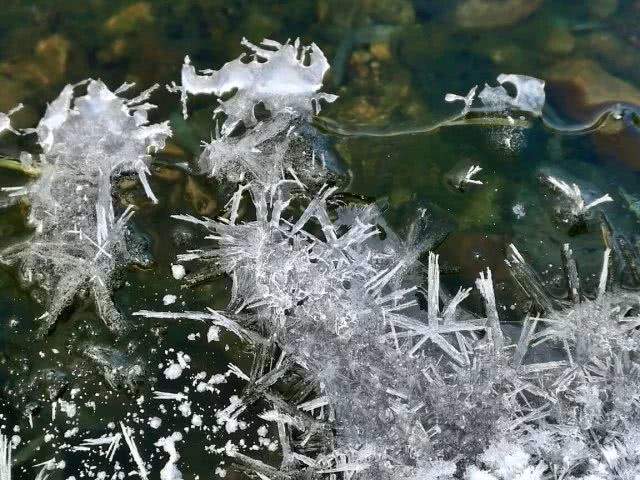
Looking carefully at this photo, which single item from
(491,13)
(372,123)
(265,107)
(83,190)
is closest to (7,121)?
(83,190)

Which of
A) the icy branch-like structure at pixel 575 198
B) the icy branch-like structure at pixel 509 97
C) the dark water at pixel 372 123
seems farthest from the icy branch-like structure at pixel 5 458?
the icy branch-like structure at pixel 575 198

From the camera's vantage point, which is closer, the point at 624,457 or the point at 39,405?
the point at 624,457

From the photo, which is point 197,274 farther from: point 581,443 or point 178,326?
point 581,443

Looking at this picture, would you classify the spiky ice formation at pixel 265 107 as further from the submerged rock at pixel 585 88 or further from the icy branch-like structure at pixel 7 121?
the submerged rock at pixel 585 88

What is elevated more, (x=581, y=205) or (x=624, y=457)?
(x=581, y=205)

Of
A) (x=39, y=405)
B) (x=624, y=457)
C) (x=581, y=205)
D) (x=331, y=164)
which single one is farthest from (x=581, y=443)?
(x=39, y=405)

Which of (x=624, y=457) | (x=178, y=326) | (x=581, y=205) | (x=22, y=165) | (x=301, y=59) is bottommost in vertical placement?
(x=624, y=457)

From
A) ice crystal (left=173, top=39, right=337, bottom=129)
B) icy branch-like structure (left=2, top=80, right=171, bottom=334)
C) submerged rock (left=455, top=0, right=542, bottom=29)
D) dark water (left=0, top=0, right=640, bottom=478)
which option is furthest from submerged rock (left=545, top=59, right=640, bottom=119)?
icy branch-like structure (left=2, top=80, right=171, bottom=334)
